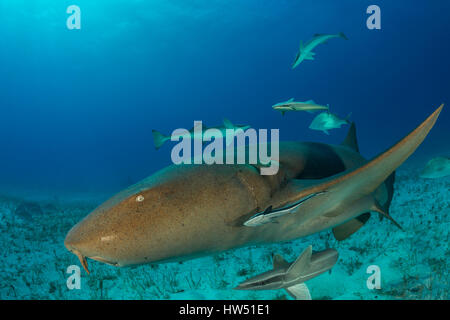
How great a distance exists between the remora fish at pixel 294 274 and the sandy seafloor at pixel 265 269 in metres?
0.66

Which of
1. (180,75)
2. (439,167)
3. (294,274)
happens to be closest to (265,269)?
(294,274)

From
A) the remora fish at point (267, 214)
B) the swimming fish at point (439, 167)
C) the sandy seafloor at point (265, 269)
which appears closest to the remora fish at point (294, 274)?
the sandy seafloor at point (265, 269)

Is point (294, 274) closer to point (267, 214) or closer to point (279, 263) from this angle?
point (279, 263)

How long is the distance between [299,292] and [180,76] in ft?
442

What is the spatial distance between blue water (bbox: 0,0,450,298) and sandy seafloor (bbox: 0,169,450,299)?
37351mm

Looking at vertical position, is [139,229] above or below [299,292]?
above

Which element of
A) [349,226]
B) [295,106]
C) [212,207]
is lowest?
[349,226]

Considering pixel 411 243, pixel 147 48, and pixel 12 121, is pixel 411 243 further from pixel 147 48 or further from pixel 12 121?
pixel 12 121

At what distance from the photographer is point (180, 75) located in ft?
417

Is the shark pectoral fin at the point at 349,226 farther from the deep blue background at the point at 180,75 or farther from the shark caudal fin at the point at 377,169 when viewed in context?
the deep blue background at the point at 180,75

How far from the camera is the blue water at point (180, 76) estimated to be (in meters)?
68.2

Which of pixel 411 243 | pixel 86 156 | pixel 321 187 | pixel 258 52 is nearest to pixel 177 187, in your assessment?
pixel 321 187
